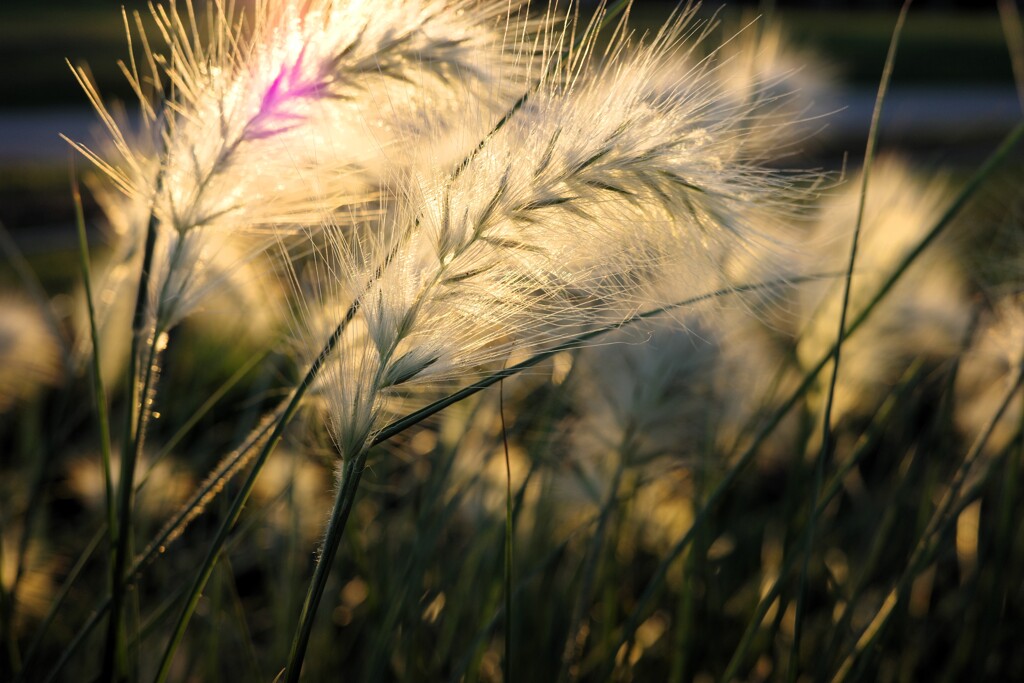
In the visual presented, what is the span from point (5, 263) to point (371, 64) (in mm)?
4274

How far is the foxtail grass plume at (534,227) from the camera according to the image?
0.85 m

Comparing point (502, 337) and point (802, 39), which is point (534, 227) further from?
point (802, 39)

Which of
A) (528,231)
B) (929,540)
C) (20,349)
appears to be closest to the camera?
(528,231)

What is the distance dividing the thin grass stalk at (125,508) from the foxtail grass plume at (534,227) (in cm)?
19

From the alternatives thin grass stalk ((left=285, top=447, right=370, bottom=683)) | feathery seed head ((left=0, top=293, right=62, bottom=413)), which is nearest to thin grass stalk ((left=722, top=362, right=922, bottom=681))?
thin grass stalk ((left=285, top=447, right=370, bottom=683))

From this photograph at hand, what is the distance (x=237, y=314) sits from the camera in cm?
205

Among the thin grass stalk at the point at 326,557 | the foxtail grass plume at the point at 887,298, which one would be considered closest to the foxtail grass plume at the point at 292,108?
the thin grass stalk at the point at 326,557

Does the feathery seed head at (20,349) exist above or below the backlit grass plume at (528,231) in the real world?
below

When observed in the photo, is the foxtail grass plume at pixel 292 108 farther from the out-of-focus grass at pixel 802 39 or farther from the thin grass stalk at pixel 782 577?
the out-of-focus grass at pixel 802 39

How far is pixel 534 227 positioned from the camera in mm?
887

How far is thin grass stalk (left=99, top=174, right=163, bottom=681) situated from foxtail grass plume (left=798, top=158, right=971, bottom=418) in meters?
1.16

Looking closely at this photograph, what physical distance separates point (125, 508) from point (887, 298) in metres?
1.45

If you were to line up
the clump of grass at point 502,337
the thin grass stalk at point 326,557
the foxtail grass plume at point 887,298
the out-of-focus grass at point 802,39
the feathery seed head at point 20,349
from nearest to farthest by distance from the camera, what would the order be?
the thin grass stalk at point 326,557, the clump of grass at point 502,337, the foxtail grass plume at point 887,298, the feathery seed head at point 20,349, the out-of-focus grass at point 802,39

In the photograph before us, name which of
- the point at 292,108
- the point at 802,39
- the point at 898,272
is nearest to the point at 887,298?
the point at 898,272
